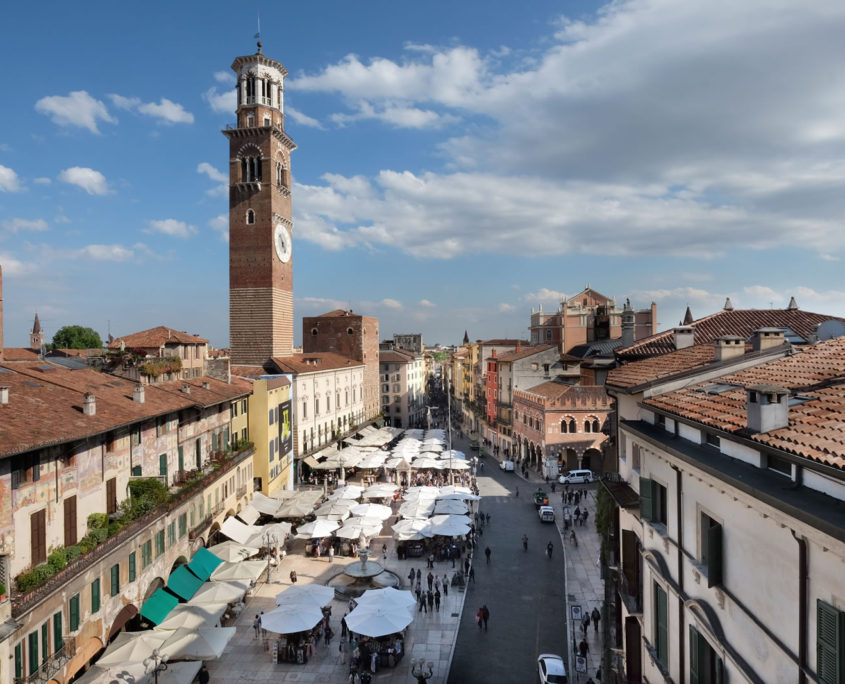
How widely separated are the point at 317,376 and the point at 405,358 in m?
41.7

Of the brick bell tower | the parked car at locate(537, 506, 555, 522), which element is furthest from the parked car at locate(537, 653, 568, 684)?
the brick bell tower

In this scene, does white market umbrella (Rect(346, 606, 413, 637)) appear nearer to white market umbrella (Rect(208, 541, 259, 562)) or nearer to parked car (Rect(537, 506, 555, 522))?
white market umbrella (Rect(208, 541, 259, 562))

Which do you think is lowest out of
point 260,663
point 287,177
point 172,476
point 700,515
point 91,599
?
point 260,663

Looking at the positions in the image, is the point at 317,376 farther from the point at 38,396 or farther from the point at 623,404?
the point at 623,404

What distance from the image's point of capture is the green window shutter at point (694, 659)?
10430mm

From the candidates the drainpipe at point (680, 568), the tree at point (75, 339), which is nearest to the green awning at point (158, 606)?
the drainpipe at point (680, 568)

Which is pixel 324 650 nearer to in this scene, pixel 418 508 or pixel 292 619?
pixel 292 619

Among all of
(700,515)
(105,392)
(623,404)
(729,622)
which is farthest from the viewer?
(105,392)

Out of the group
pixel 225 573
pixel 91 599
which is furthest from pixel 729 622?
pixel 225 573

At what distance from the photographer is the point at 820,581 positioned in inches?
270

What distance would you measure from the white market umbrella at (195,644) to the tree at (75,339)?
68.6 metres

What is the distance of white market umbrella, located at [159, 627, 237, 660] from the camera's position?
1983 cm

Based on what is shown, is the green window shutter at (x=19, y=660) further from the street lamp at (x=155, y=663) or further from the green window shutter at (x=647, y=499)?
the green window shutter at (x=647, y=499)

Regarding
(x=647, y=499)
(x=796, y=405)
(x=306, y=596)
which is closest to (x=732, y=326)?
(x=647, y=499)
